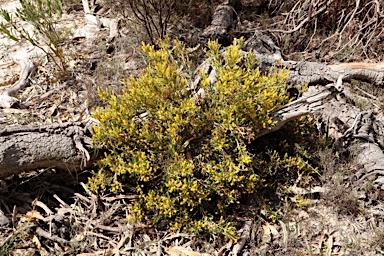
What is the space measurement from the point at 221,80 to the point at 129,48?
234 centimetres

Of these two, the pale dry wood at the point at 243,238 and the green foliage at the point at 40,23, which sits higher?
the green foliage at the point at 40,23

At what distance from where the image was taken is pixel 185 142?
3.25 meters

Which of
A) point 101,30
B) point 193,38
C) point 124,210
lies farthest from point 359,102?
point 101,30

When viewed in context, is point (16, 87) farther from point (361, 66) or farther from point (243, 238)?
point (361, 66)

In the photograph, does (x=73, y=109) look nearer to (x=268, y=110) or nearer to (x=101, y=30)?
(x=101, y=30)

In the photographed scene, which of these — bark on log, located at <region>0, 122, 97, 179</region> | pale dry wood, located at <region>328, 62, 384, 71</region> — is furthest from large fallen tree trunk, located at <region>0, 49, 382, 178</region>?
pale dry wood, located at <region>328, 62, 384, 71</region>

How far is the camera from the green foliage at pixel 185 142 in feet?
10.2

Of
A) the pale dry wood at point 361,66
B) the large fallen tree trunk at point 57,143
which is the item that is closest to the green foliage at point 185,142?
the large fallen tree trunk at point 57,143

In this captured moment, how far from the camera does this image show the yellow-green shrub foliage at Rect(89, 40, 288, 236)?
3.09m

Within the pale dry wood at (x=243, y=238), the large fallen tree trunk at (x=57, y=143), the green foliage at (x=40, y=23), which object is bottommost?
the pale dry wood at (x=243, y=238)

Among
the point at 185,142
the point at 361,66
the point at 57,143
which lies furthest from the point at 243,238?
the point at 361,66

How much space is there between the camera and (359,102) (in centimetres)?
431

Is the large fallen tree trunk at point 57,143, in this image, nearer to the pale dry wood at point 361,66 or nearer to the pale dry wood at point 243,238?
the pale dry wood at point 243,238

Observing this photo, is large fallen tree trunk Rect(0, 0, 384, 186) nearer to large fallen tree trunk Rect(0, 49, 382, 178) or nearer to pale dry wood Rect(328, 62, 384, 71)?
large fallen tree trunk Rect(0, 49, 382, 178)
